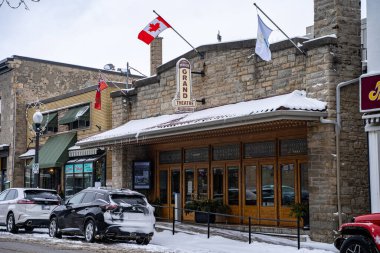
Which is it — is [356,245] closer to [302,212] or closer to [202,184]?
[302,212]

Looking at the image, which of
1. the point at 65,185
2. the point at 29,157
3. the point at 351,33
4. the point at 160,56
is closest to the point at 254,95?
the point at 351,33

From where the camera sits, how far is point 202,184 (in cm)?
2417

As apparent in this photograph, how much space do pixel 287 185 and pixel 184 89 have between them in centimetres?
518

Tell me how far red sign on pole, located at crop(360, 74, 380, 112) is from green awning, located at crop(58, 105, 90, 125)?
56.4 ft

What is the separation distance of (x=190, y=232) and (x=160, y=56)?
488 inches

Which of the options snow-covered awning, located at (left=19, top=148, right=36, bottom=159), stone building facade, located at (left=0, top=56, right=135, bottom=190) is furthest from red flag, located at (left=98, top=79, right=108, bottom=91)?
stone building facade, located at (left=0, top=56, right=135, bottom=190)

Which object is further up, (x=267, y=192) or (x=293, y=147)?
(x=293, y=147)

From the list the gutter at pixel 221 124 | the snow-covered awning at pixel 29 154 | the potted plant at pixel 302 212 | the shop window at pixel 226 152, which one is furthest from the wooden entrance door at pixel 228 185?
the snow-covered awning at pixel 29 154

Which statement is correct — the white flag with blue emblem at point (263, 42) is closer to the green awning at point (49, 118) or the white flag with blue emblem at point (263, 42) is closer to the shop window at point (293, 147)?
the shop window at point (293, 147)

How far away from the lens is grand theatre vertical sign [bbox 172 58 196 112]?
22.4 metres

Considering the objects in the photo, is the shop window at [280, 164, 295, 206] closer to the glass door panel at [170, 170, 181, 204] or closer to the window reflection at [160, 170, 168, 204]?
the glass door panel at [170, 170, 181, 204]

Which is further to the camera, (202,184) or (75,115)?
(75,115)

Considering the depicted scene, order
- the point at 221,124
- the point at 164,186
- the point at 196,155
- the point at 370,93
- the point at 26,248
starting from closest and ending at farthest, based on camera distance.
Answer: the point at 26,248
the point at 370,93
the point at 221,124
the point at 196,155
the point at 164,186

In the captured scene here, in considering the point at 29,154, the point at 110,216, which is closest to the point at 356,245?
the point at 110,216
